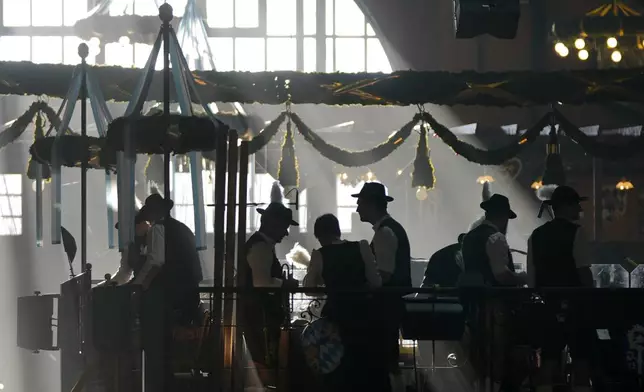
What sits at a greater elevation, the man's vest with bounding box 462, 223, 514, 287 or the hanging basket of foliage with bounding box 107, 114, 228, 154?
the hanging basket of foliage with bounding box 107, 114, 228, 154

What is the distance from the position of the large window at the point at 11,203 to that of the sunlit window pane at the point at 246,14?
7279 millimetres

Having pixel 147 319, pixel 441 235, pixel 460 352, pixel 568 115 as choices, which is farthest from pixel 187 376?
pixel 441 235

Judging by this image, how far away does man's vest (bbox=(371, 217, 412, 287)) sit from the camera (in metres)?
7.13

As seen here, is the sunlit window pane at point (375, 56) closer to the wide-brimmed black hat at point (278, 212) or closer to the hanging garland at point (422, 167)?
the hanging garland at point (422, 167)

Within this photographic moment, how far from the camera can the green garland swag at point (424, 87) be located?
12.1m

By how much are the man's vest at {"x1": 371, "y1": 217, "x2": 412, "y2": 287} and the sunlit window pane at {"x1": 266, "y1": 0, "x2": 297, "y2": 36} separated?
816 inches

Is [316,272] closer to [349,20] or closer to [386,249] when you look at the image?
[386,249]

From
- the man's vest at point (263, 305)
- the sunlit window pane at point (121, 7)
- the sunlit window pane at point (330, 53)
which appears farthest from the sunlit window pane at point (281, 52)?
the man's vest at point (263, 305)

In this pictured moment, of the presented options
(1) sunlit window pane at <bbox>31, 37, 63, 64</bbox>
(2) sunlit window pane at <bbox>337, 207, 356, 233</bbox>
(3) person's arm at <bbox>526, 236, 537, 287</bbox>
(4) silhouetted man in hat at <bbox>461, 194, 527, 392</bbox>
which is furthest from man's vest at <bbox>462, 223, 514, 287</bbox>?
(1) sunlit window pane at <bbox>31, 37, 63, 64</bbox>

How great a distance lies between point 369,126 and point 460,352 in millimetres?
17675

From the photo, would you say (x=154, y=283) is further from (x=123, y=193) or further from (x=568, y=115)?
(x=568, y=115)

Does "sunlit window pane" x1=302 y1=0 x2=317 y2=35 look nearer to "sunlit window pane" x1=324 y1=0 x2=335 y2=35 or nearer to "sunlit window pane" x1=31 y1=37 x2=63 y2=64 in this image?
"sunlit window pane" x1=324 y1=0 x2=335 y2=35

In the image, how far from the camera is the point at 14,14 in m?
28.3

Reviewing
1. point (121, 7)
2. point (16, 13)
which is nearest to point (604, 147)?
point (121, 7)
